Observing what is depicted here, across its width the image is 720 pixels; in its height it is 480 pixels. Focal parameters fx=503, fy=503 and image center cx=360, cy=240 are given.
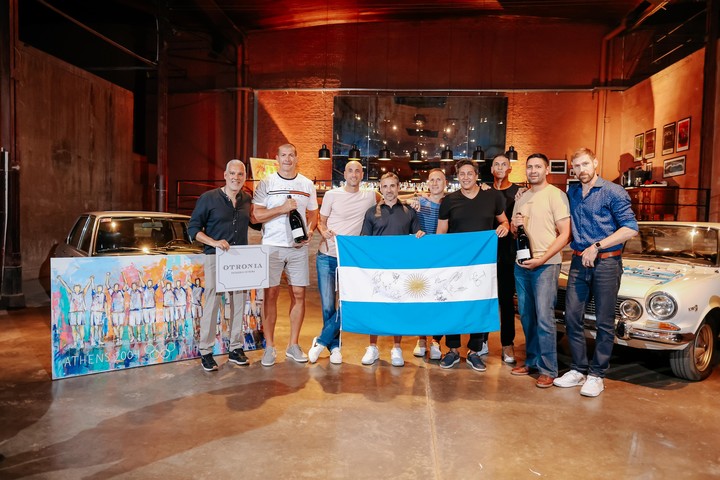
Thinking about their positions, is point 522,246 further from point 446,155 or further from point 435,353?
point 446,155

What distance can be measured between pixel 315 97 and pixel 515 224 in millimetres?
11326

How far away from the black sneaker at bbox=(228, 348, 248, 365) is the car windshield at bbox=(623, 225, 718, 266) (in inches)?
169

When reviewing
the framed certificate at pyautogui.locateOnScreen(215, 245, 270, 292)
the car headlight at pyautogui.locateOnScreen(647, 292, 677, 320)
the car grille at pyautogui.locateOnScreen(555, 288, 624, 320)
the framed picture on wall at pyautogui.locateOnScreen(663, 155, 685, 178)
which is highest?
the framed picture on wall at pyautogui.locateOnScreen(663, 155, 685, 178)

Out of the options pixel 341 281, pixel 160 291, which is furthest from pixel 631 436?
pixel 160 291

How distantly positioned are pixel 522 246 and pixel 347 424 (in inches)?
83.1

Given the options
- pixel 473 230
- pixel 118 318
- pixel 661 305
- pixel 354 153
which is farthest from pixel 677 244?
pixel 354 153

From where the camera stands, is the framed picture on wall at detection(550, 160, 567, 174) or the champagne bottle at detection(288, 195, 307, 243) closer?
the champagne bottle at detection(288, 195, 307, 243)

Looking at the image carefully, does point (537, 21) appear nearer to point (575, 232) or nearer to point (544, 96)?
point (544, 96)

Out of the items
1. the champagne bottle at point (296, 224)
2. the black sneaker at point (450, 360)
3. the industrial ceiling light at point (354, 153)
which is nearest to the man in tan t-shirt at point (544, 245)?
the black sneaker at point (450, 360)

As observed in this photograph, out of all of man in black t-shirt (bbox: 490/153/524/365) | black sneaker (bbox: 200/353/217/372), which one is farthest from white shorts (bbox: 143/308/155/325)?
man in black t-shirt (bbox: 490/153/524/365)

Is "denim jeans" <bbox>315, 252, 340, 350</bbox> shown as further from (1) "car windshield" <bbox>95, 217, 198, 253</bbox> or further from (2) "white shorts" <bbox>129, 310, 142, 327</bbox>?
(1) "car windshield" <bbox>95, 217, 198, 253</bbox>

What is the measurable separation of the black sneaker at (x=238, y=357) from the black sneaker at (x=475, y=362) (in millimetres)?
2129

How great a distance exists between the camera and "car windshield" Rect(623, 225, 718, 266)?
5.12 meters

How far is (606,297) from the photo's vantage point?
4.07 metres
